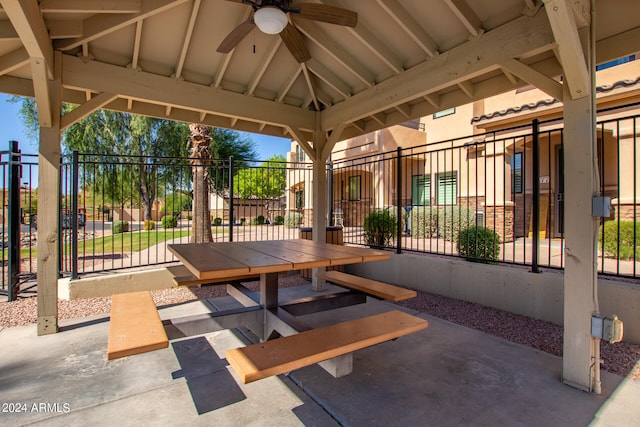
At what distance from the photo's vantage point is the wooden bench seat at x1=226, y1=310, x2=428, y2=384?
177 cm

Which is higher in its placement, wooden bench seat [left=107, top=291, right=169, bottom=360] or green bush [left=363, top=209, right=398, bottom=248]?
green bush [left=363, top=209, right=398, bottom=248]

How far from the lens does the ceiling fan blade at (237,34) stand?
314cm

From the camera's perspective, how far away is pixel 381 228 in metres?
7.32

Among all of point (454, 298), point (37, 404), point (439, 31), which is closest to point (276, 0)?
point (439, 31)

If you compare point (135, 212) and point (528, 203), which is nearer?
point (528, 203)

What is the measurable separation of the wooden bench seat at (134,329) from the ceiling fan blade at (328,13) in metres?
2.94

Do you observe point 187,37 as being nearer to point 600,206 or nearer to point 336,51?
point 336,51

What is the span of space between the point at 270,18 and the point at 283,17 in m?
0.11

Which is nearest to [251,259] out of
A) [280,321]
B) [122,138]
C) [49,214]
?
[280,321]

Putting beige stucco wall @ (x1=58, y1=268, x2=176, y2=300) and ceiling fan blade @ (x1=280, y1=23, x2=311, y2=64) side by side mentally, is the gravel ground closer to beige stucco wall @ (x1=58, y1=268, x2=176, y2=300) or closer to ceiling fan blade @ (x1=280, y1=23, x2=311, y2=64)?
beige stucco wall @ (x1=58, y1=268, x2=176, y2=300)

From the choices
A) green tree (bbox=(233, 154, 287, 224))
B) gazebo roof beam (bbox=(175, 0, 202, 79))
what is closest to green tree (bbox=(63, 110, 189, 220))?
green tree (bbox=(233, 154, 287, 224))

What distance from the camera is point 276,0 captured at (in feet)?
9.43

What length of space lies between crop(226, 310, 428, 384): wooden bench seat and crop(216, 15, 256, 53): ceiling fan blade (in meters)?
2.85

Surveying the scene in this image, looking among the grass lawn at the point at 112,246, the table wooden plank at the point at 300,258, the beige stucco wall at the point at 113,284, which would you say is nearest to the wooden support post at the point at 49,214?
the beige stucco wall at the point at 113,284
